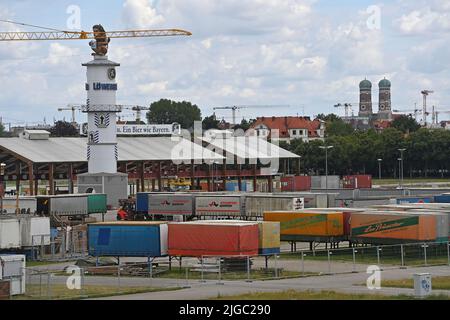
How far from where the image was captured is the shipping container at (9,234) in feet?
206

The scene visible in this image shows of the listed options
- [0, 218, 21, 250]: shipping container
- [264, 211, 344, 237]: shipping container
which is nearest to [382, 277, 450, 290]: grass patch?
[264, 211, 344, 237]: shipping container

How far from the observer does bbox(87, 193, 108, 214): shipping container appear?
91562mm

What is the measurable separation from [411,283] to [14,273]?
18089mm

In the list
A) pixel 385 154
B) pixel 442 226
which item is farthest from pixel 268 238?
pixel 385 154

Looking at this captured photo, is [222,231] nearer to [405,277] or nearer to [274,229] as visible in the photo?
[274,229]

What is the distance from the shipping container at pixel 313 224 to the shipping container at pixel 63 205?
2594 centimetres

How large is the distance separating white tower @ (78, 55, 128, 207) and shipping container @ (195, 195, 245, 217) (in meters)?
20.4

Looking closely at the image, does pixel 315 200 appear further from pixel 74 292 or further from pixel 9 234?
pixel 74 292

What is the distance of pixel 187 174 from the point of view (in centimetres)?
14425

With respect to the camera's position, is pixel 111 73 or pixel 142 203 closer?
pixel 142 203

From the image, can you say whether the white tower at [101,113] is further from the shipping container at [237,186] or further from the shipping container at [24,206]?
the shipping container at [237,186]

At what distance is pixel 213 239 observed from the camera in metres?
56.1

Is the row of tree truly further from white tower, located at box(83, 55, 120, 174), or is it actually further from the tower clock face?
the tower clock face
